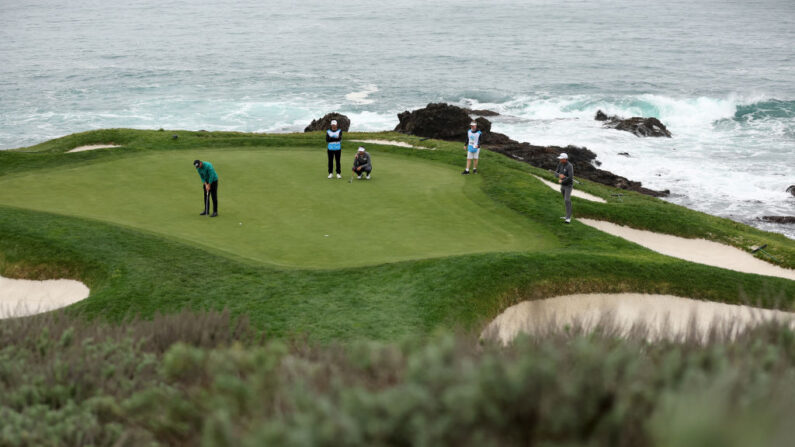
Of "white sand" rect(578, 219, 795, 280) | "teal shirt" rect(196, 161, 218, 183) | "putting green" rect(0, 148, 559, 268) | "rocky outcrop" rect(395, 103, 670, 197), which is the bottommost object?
"white sand" rect(578, 219, 795, 280)

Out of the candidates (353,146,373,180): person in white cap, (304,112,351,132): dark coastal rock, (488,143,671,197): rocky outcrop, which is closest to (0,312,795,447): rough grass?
(353,146,373,180): person in white cap

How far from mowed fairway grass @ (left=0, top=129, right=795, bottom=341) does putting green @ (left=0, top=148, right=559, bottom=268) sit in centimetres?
6

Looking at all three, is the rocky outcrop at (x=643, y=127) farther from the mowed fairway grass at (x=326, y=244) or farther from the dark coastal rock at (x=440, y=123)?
the mowed fairway grass at (x=326, y=244)

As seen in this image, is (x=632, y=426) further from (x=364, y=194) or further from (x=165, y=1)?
(x=165, y=1)

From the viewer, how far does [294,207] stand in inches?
680

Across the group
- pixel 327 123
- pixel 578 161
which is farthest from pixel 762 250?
pixel 327 123

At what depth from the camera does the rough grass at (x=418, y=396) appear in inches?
168

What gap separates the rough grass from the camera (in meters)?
4.26

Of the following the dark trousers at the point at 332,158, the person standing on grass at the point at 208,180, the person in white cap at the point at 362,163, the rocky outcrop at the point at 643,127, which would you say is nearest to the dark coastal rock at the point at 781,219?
the rocky outcrop at the point at 643,127

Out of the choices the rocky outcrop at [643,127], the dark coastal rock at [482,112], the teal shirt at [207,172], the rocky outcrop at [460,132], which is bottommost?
the teal shirt at [207,172]

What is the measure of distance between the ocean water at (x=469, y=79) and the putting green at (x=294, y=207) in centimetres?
1951

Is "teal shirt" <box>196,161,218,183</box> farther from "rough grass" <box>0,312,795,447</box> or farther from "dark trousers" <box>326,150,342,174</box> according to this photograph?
"rough grass" <box>0,312,795,447</box>

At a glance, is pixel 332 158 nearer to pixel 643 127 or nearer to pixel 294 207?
pixel 294 207

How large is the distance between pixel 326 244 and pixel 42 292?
6.03 metres
